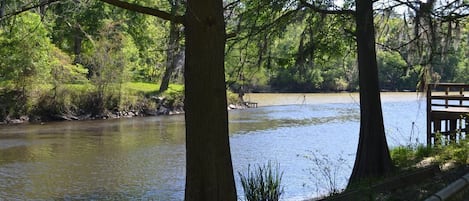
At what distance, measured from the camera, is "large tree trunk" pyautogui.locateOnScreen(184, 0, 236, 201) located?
472 cm

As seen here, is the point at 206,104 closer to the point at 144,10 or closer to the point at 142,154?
the point at 144,10

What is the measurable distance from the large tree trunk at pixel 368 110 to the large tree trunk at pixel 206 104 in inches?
199

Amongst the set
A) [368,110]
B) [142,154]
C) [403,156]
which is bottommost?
[142,154]

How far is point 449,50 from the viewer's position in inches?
368

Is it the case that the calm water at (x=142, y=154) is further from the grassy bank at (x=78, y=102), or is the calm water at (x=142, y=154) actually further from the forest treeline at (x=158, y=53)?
the grassy bank at (x=78, y=102)

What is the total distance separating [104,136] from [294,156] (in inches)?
392

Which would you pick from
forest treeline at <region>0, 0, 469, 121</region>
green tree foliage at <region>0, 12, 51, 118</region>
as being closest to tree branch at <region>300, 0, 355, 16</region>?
forest treeline at <region>0, 0, 469, 121</region>

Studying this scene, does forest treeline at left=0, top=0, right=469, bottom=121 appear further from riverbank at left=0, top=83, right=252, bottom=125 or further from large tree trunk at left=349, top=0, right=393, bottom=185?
large tree trunk at left=349, top=0, right=393, bottom=185

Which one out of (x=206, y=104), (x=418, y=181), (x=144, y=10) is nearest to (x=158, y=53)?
(x=418, y=181)

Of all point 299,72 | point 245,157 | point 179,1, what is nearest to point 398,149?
point 299,72

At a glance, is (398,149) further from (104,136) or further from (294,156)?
(104,136)

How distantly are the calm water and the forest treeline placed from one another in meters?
1.09

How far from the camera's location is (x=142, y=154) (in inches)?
699

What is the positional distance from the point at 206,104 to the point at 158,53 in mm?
27646
